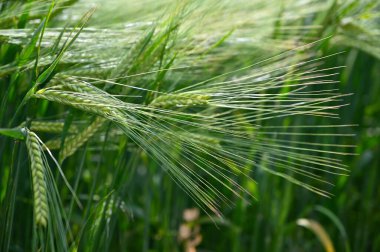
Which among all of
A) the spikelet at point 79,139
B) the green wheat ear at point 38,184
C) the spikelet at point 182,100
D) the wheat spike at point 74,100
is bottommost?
the green wheat ear at point 38,184

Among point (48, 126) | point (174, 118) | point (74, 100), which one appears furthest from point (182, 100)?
point (48, 126)

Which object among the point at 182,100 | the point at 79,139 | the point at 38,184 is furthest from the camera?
the point at 79,139

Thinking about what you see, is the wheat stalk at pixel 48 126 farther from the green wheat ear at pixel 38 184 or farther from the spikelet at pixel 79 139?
the green wheat ear at pixel 38 184

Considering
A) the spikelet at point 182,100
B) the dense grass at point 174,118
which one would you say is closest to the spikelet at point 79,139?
the dense grass at point 174,118

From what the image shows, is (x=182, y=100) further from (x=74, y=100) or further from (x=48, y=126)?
(x=48, y=126)

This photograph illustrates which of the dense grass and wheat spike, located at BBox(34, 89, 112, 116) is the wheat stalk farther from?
wheat spike, located at BBox(34, 89, 112, 116)

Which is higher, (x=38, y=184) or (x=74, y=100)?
(x=74, y=100)

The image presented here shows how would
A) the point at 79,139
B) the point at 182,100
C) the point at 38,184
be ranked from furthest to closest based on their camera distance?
1. the point at 79,139
2. the point at 182,100
3. the point at 38,184

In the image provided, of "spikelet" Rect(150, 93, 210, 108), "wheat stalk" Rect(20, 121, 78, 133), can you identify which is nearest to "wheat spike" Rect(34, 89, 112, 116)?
"spikelet" Rect(150, 93, 210, 108)

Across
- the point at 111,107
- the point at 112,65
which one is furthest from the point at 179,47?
the point at 111,107
